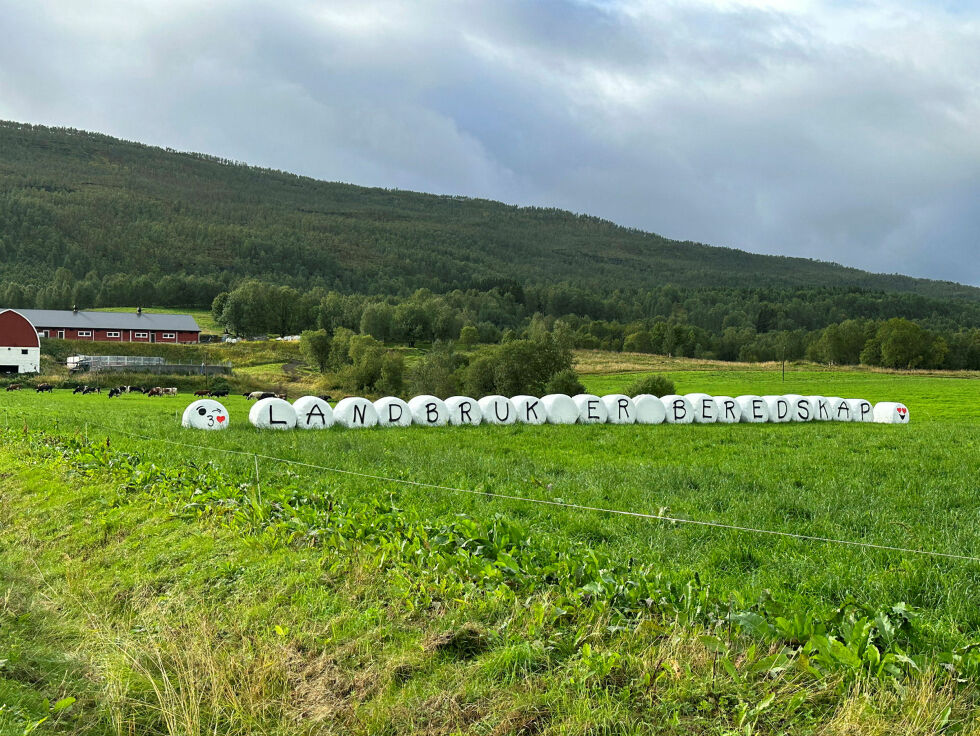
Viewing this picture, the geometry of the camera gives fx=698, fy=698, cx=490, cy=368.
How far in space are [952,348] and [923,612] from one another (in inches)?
5029

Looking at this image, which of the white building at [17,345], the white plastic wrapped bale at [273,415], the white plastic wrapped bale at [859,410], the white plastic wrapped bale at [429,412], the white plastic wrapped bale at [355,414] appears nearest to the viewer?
the white plastic wrapped bale at [273,415]

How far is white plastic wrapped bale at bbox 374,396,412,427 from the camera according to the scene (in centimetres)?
2805

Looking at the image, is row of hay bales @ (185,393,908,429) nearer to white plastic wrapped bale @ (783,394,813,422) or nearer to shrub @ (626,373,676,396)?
white plastic wrapped bale @ (783,394,813,422)

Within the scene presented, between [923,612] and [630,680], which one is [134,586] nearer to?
[630,680]

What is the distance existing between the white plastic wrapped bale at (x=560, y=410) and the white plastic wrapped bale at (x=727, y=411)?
753cm

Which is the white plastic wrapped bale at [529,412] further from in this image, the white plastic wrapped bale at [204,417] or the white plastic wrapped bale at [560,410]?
the white plastic wrapped bale at [204,417]

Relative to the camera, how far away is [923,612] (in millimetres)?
6285

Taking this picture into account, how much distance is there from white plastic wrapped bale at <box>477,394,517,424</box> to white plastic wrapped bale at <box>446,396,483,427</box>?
282mm

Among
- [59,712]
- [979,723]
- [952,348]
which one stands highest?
[952,348]

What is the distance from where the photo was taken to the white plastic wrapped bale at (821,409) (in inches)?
1383

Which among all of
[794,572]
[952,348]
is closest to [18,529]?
[794,572]

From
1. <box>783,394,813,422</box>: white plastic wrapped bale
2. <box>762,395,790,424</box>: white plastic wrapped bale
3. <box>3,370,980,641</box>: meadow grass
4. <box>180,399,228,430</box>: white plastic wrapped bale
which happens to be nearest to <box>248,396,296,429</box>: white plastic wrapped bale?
<box>3,370,980,641</box>: meadow grass

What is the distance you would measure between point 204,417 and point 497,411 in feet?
38.8

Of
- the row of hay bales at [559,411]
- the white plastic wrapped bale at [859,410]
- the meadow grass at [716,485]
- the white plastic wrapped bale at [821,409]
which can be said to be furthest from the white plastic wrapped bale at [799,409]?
the meadow grass at [716,485]
